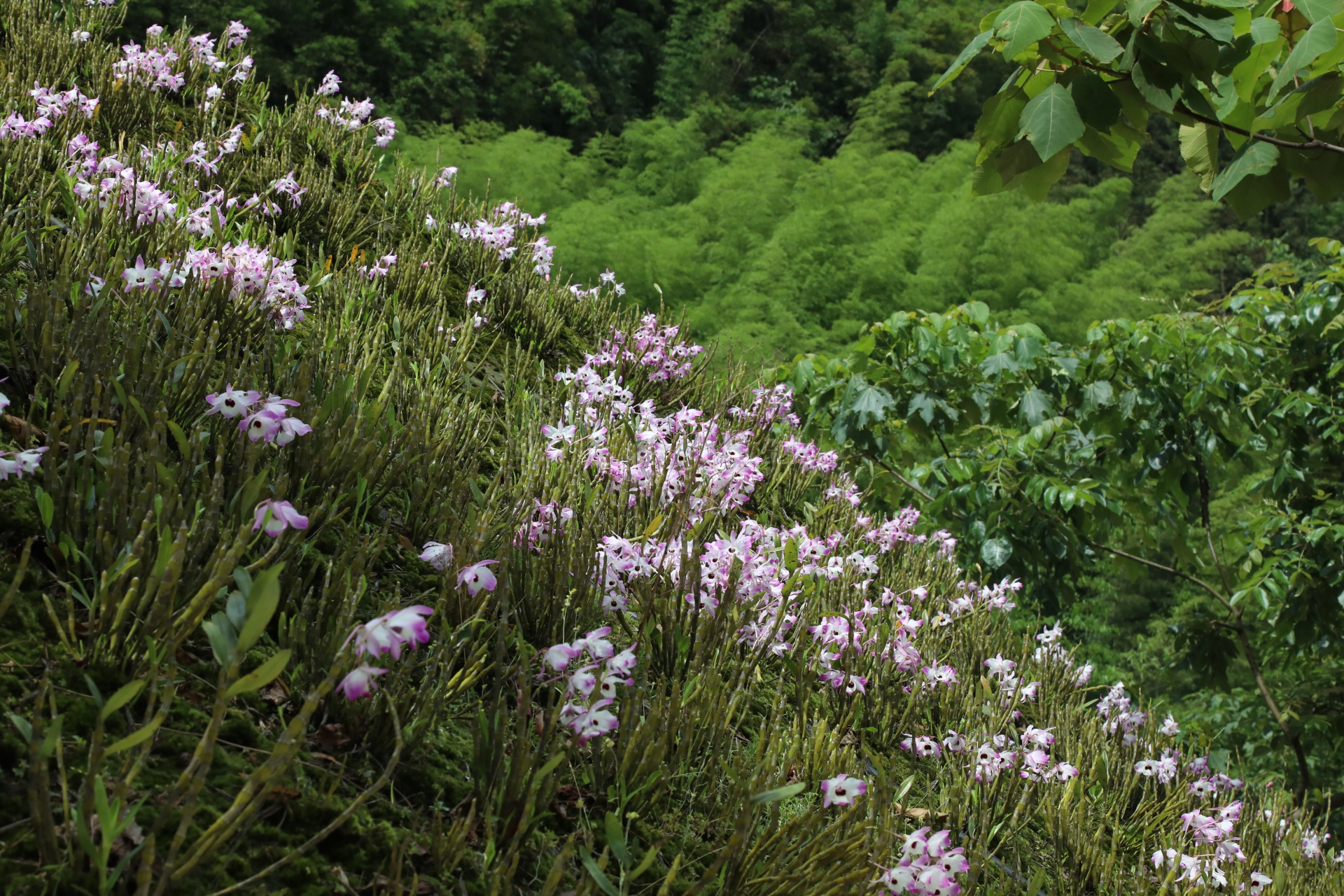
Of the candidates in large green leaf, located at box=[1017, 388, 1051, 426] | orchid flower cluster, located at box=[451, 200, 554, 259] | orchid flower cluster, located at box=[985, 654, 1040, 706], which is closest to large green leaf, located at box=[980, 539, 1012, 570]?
large green leaf, located at box=[1017, 388, 1051, 426]

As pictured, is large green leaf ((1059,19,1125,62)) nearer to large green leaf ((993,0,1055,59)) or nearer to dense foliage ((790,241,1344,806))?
large green leaf ((993,0,1055,59))

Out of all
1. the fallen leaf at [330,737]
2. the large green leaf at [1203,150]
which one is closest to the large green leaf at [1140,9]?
the large green leaf at [1203,150]

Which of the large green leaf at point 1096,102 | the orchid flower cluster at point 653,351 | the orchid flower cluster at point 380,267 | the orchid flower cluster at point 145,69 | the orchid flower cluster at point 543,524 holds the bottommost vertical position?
the orchid flower cluster at point 653,351

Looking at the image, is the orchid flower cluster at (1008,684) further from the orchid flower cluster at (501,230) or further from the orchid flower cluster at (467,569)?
the orchid flower cluster at (501,230)

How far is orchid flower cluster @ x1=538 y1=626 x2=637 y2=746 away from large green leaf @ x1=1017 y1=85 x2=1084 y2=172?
0.99m

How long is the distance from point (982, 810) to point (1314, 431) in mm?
3965

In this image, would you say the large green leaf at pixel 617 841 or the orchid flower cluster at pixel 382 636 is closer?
the orchid flower cluster at pixel 382 636

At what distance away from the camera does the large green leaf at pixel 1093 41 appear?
122 centimetres

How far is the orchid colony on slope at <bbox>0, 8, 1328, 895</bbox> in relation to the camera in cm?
140

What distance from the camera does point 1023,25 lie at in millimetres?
1213

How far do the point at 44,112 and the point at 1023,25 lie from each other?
10.8 ft

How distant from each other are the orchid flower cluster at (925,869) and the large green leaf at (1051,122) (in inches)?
41.5

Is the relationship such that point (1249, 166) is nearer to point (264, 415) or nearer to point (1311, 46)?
point (1311, 46)

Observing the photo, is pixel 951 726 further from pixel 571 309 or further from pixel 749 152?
pixel 749 152
